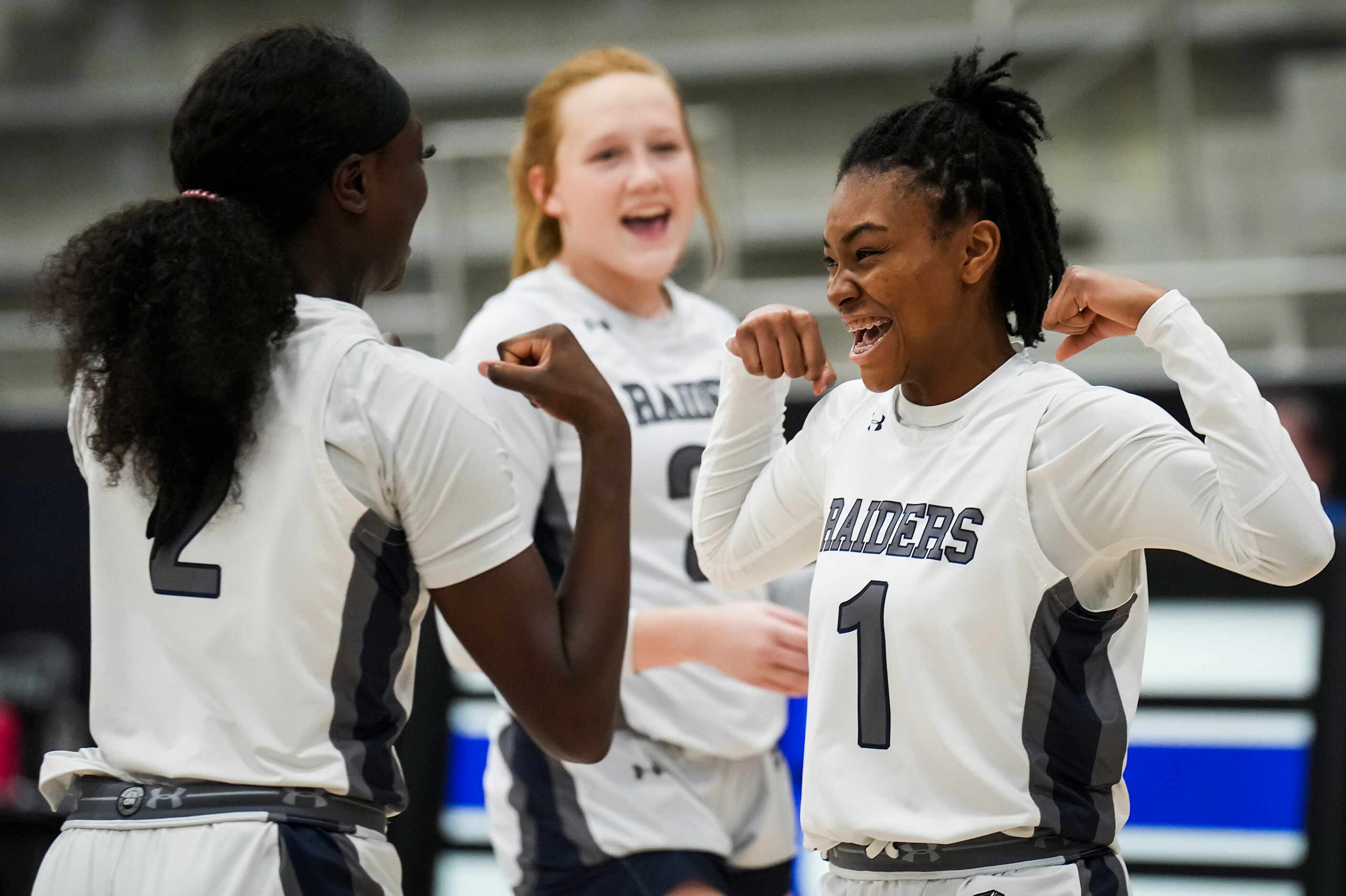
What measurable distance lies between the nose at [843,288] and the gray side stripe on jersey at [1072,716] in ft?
1.32

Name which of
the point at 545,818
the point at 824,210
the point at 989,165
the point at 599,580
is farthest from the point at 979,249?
the point at 824,210

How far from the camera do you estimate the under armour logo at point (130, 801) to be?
1.70 metres

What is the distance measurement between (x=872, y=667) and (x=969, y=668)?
0.36 feet

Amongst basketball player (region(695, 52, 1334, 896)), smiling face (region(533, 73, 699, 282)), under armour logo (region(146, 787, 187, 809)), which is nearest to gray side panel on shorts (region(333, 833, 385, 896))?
under armour logo (region(146, 787, 187, 809))

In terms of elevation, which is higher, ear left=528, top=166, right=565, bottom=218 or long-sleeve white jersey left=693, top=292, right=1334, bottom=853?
ear left=528, top=166, right=565, bottom=218

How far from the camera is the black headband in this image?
6.03 feet

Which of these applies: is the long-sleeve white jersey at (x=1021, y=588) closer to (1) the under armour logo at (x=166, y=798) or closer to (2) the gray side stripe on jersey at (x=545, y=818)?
(1) the under armour logo at (x=166, y=798)

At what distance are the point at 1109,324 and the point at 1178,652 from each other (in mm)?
2326

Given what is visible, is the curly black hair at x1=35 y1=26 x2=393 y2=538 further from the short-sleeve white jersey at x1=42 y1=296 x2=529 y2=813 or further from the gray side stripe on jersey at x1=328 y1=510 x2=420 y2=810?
the gray side stripe on jersey at x1=328 y1=510 x2=420 y2=810

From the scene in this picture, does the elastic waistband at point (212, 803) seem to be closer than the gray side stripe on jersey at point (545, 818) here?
Yes

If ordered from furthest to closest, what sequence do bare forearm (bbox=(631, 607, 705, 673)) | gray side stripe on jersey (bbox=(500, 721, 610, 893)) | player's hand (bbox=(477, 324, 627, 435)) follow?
gray side stripe on jersey (bbox=(500, 721, 610, 893)) < bare forearm (bbox=(631, 607, 705, 673)) < player's hand (bbox=(477, 324, 627, 435))

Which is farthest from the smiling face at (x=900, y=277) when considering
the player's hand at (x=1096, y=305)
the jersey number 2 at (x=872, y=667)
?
the jersey number 2 at (x=872, y=667)

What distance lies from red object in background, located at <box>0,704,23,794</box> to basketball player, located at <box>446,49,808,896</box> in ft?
10.9

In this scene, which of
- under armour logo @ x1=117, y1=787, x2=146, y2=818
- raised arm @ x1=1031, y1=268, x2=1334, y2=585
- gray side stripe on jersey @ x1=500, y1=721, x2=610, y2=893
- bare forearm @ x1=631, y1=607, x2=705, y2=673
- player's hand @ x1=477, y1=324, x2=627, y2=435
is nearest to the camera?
raised arm @ x1=1031, y1=268, x2=1334, y2=585
